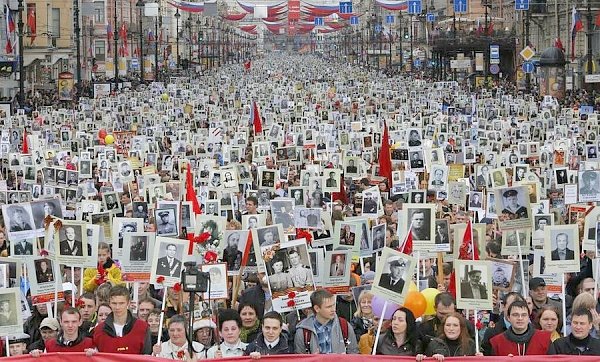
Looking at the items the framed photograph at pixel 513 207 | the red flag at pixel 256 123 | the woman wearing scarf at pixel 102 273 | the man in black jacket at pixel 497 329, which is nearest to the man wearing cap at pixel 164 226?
the woman wearing scarf at pixel 102 273

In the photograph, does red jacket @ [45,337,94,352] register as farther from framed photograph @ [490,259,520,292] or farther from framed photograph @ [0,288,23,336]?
framed photograph @ [490,259,520,292]

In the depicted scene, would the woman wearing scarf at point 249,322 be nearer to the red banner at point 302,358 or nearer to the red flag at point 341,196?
the red banner at point 302,358

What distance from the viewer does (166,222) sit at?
17172mm

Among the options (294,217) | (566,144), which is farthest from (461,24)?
(294,217)

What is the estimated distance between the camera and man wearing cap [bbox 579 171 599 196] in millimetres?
19594

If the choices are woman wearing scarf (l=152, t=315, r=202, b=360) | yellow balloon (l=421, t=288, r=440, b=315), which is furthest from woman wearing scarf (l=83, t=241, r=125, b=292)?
woman wearing scarf (l=152, t=315, r=202, b=360)

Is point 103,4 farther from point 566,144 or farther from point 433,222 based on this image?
point 433,222

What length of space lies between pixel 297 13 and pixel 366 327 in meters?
110

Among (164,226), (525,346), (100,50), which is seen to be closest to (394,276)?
(525,346)

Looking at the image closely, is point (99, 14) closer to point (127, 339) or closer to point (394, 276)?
point (394, 276)

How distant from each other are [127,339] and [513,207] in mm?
5273

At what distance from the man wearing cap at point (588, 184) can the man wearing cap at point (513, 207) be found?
4.24 metres

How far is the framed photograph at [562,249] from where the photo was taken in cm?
1319

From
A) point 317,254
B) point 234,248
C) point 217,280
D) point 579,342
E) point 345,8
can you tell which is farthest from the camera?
point 345,8
